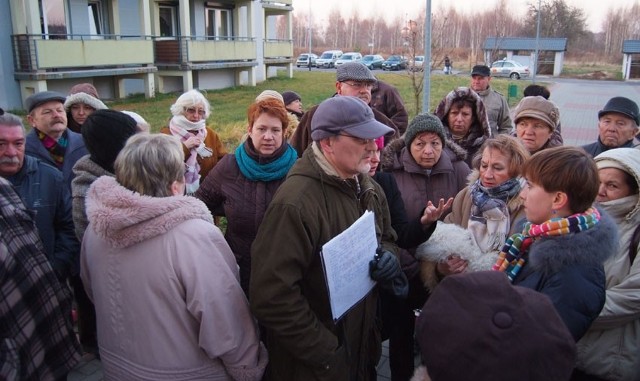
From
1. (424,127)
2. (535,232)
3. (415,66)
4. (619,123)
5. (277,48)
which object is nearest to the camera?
(535,232)

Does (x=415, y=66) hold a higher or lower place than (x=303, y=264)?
higher

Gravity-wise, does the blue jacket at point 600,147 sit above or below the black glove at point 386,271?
above

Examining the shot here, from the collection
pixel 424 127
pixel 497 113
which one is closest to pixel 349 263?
pixel 424 127

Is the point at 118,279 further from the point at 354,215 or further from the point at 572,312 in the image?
the point at 572,312

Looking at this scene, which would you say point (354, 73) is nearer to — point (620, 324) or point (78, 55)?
point (620, 324)

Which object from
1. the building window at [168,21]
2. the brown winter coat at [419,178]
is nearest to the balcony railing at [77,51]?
the building window at [168,21]

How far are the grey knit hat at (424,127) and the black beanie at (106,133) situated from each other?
1.91 meters

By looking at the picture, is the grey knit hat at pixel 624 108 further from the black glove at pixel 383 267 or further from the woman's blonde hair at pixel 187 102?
the woman's blonde hair at pixel 187 102

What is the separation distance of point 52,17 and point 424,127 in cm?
1861

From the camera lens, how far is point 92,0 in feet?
65.5

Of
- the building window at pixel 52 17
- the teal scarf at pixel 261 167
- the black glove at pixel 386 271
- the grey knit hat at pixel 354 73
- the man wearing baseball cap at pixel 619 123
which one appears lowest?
the black glove at pixel 386 271

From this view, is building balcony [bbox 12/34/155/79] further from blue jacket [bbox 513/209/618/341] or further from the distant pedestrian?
blue jacket [bbox 513/209/618/341]

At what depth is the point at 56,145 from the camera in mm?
4137

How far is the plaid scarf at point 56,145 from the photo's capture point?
4090 millimetres
